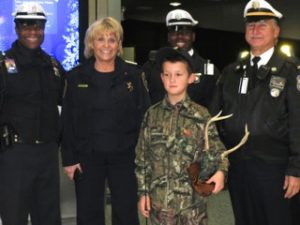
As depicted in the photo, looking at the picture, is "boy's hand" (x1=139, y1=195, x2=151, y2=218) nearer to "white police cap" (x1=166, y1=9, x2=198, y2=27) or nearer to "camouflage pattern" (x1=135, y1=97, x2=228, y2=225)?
"camouflage pattern" (x1=135, y1=97, x2=228, y2=225)

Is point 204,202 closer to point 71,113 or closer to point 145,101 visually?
point 145,101

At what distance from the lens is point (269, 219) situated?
2.71m

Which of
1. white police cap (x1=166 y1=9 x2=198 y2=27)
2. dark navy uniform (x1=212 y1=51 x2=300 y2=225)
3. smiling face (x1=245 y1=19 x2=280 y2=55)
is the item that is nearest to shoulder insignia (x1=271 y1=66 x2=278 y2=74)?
dark navy uniform (x1=212 y1=51 x2=300 y2=225)

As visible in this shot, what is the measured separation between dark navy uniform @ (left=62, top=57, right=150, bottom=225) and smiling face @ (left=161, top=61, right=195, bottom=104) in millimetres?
505

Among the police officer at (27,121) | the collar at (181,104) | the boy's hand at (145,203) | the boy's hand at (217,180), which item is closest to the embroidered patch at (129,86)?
the police officer at (27,121)

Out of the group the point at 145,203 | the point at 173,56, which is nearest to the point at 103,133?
the point at 145,203

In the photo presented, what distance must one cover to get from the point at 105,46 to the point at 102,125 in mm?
447

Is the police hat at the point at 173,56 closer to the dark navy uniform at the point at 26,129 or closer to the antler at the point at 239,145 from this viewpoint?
the antler at the point at 239,145

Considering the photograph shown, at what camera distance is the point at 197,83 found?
3.56 m

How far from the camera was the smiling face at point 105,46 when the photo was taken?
2.94 metres

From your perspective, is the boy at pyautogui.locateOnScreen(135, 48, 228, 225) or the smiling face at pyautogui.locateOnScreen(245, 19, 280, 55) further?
the smiling face at pyautogui.locateOnScreen(245, 19, 280, 55)

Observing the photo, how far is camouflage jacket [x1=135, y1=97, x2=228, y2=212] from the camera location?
245cm

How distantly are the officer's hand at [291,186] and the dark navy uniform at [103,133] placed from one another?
0.87 meters

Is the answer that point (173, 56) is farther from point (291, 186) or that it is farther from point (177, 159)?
point (291, 186)
